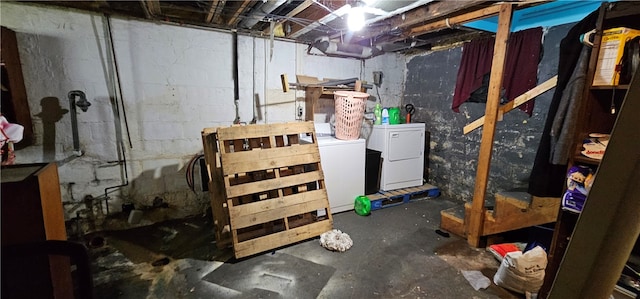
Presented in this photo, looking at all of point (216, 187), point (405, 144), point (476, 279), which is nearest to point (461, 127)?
point (405, 144)

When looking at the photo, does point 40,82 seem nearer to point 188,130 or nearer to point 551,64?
point 188,130

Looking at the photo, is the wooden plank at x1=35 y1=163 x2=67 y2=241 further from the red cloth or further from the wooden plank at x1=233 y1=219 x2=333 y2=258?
the red cloth

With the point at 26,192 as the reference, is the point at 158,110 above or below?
above

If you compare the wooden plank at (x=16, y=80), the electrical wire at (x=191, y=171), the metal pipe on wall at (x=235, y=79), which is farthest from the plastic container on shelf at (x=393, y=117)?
the wooden plank at (x=16, y=80)

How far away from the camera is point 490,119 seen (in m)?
2.28

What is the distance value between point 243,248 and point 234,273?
0.73ft

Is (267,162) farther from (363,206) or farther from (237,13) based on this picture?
(237,13)

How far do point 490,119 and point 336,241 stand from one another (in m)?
1.74

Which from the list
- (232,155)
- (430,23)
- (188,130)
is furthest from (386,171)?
(188,130)

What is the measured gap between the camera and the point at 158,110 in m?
2.87

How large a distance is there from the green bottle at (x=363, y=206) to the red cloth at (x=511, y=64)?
6.16ft

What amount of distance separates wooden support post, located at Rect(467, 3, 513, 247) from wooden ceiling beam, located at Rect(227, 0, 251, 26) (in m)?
2.11

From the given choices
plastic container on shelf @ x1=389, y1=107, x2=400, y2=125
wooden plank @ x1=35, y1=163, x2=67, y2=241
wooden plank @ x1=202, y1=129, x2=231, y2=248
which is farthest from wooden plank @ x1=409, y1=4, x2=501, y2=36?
wooden plank @ x1=35, y1=163, x2=67, y2=241

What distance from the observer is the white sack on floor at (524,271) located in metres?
1.78
